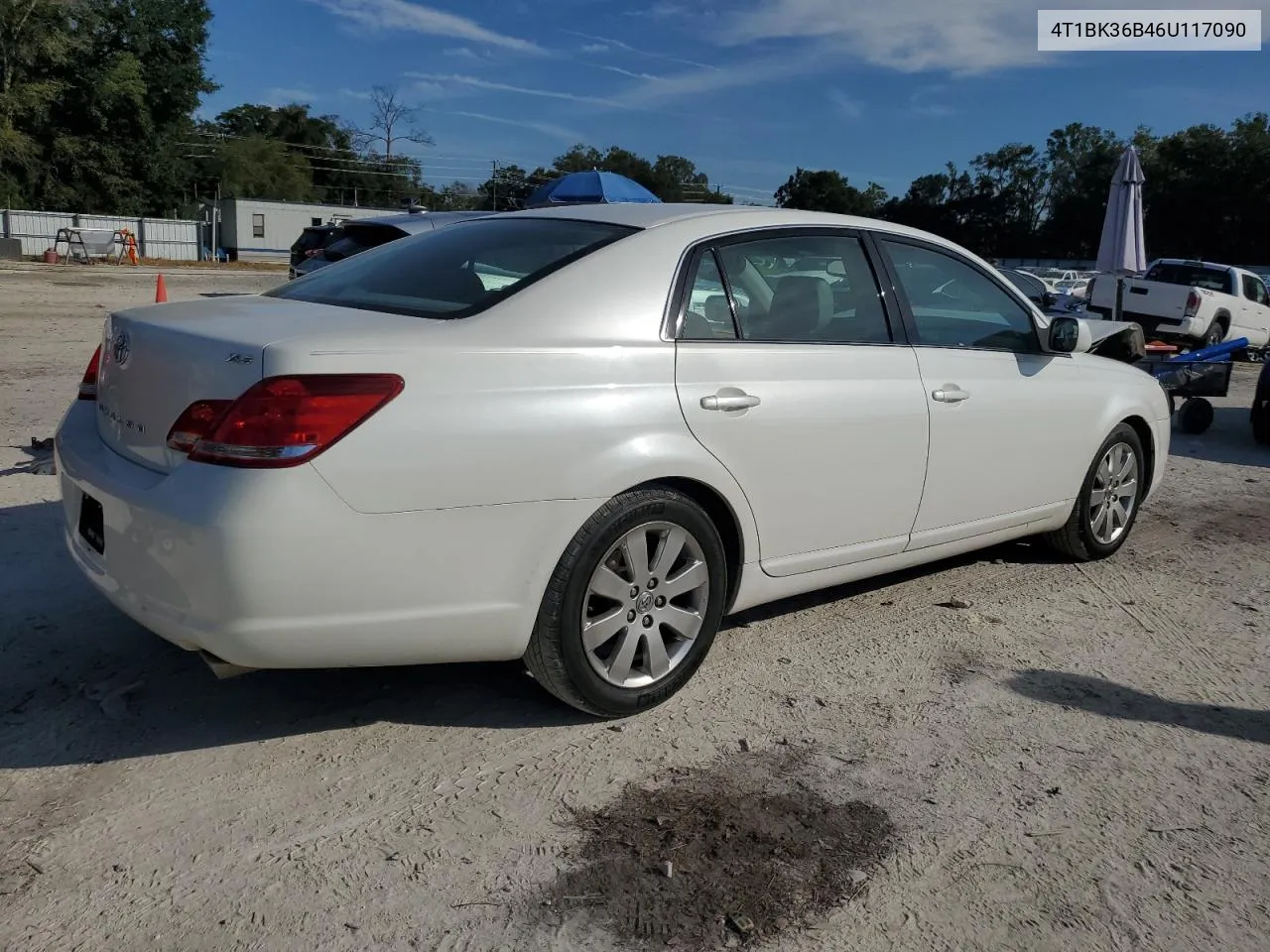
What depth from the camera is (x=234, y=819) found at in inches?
110

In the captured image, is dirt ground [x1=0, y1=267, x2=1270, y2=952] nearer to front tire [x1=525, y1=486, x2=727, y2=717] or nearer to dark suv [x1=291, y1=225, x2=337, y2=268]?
front tire [x1=525, y1=486, x2=727, y2=717]

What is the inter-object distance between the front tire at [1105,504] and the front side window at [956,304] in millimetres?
825

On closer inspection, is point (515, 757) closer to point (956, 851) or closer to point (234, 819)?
point (234, 819)

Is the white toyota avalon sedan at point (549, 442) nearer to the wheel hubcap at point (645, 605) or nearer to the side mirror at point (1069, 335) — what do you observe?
the wheel hubcap at point (645, 605)

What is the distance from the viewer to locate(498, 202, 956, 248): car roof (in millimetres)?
3770

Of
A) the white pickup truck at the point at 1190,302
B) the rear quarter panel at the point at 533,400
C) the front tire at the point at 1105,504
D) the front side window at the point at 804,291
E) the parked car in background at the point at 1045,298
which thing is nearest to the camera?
the rear quarter panel at the point at 533,400

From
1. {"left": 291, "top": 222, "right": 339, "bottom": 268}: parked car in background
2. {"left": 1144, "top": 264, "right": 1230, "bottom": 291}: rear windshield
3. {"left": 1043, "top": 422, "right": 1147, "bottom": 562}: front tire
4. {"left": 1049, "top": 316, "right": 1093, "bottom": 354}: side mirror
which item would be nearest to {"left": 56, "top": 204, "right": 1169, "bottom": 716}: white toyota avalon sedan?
{"left": 1049, "top": 316, "right": 1093, "bottom": 354}: side mirror

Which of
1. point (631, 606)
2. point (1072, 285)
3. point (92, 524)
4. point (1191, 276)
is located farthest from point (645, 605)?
point (1072, 285)

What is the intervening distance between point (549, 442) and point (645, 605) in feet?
2.16

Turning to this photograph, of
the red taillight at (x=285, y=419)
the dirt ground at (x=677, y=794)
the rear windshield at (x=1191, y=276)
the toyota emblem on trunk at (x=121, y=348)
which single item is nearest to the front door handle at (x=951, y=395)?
the dirt ground at (x=677, y=794)

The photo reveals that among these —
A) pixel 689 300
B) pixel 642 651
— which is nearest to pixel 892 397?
pixel 689 300

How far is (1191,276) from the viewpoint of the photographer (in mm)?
20203

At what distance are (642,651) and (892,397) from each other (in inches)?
55.7

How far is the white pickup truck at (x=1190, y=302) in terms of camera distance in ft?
63.8
